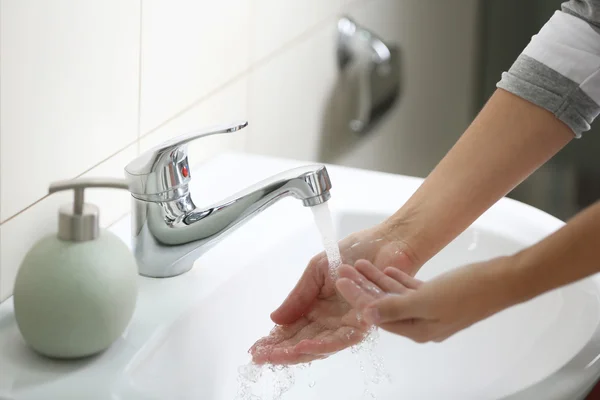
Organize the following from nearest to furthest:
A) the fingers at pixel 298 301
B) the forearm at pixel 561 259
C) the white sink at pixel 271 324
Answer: the forearm at pixel 561 259 → the white sink at pixel 271 324 → the fingers at pixel 298 301

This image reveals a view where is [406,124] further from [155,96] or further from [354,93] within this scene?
[155,96]

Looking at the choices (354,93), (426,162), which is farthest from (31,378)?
(426,162)

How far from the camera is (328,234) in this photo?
29.4 inches

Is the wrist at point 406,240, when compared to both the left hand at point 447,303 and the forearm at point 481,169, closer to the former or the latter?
the forearm at point 481,169

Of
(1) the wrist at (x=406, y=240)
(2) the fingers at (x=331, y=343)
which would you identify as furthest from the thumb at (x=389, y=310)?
(1) the wrist at (x=406, y=240)

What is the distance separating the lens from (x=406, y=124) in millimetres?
1701

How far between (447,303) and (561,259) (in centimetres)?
8

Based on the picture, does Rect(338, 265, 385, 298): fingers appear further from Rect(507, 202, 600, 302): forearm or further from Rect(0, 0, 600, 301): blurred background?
Rect(0, 0, 600, 301): blurred background

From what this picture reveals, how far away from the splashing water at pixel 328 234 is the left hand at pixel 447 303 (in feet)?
0.44

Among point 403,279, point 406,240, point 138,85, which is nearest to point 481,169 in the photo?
point 406,240

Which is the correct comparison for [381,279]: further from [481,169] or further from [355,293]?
[481,169]

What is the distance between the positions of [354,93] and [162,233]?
710mm

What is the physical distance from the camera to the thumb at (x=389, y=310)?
588 mm

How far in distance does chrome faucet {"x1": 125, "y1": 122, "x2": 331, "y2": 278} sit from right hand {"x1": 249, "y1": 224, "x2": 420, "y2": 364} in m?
0.08
